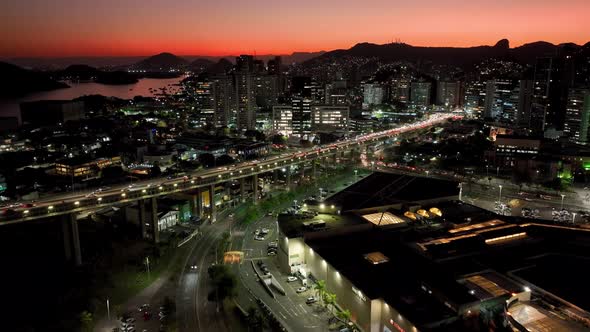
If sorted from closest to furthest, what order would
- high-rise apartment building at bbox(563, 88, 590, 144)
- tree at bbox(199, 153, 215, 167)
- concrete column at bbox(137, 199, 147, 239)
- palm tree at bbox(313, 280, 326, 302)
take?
palm tree at bbox(313, 280, 326, 302) < concrete column at bbox(137, 199, 147, 239) < tree at bbox(199, 153, 215, 167) < high-rise apartment building at bbox(563, 88, 590, 144)

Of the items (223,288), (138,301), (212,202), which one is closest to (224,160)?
(212,202)

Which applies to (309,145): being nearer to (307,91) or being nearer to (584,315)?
(307,91)

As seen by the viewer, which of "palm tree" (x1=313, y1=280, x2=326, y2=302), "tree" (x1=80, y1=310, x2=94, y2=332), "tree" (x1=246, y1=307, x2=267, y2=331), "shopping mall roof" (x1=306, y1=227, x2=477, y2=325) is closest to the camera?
"shopping mall roof" (x1=306, y1=227, x2=477, y2=325)

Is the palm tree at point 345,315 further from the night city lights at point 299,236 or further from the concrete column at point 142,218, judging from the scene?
the concrete column at point 142,218

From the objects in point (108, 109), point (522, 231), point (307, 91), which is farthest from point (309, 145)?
point (108, 109)

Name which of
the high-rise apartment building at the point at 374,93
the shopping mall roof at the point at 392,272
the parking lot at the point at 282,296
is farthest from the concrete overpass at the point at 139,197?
the high-rise apartment building at the point at 374,93

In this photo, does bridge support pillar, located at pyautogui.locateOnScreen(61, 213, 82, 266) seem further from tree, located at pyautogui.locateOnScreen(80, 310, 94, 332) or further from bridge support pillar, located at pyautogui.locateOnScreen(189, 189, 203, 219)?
bridge support pillar, located at pyautogui.locateOnScreen(189, 189, 203, 219)

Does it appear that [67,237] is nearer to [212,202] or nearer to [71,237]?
[71,237]

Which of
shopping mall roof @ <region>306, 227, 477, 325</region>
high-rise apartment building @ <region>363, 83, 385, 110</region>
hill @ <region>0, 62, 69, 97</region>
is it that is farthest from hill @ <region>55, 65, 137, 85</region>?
shopping mall roof @ <region>306, 227, 477, 325</region>
